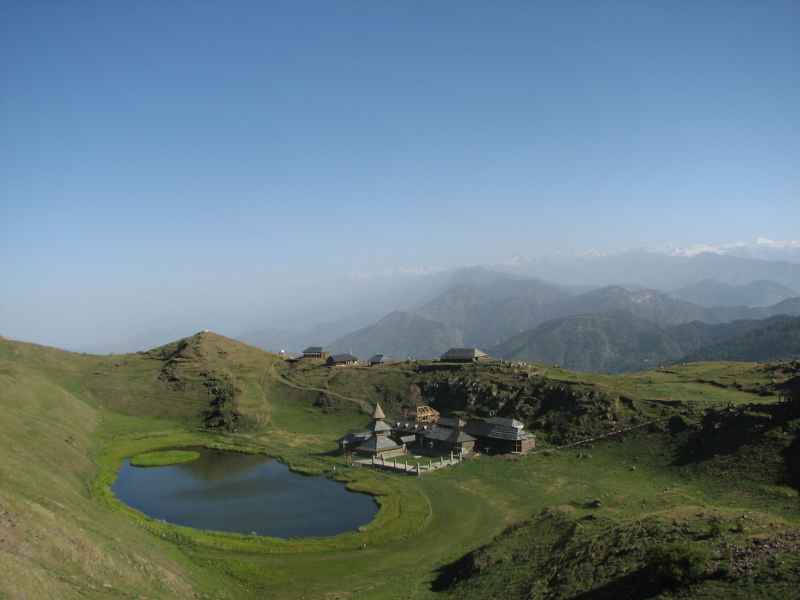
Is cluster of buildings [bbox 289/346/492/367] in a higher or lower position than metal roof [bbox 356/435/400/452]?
higher

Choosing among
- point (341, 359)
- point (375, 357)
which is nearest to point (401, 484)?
point (375, 357)

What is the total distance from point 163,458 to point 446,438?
4662cm

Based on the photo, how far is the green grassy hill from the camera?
114 ft

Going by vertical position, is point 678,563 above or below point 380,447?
above

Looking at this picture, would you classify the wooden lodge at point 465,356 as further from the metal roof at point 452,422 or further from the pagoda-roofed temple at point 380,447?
the pagoda-roofed temple at point 380,447

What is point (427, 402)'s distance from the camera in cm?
11275

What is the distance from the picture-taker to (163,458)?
88.9 meters

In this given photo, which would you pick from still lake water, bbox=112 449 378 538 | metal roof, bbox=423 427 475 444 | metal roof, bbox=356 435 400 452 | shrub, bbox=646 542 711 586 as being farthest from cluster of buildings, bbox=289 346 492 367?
shrub, bbox=646 542 711 586

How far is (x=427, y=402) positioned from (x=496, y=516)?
176 feet

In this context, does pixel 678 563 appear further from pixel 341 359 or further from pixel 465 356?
pixel 341 359

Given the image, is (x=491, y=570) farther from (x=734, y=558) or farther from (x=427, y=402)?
(x=427, y=402)

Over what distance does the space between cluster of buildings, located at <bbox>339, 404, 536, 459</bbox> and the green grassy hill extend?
14.5 feet

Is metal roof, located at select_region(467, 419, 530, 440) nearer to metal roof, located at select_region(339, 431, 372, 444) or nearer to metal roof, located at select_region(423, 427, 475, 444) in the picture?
metal roof, located at select_region(423, 427, 475, 444)

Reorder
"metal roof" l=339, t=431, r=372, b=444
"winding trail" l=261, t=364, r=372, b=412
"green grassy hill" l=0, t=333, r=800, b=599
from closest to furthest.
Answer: "green grassy hill" l=0, t=333, r=800, b=599 < "metal roof" l=339, t=431, r=372, b=444 < "winding trail" l=261, t=364, r=372, b=412
